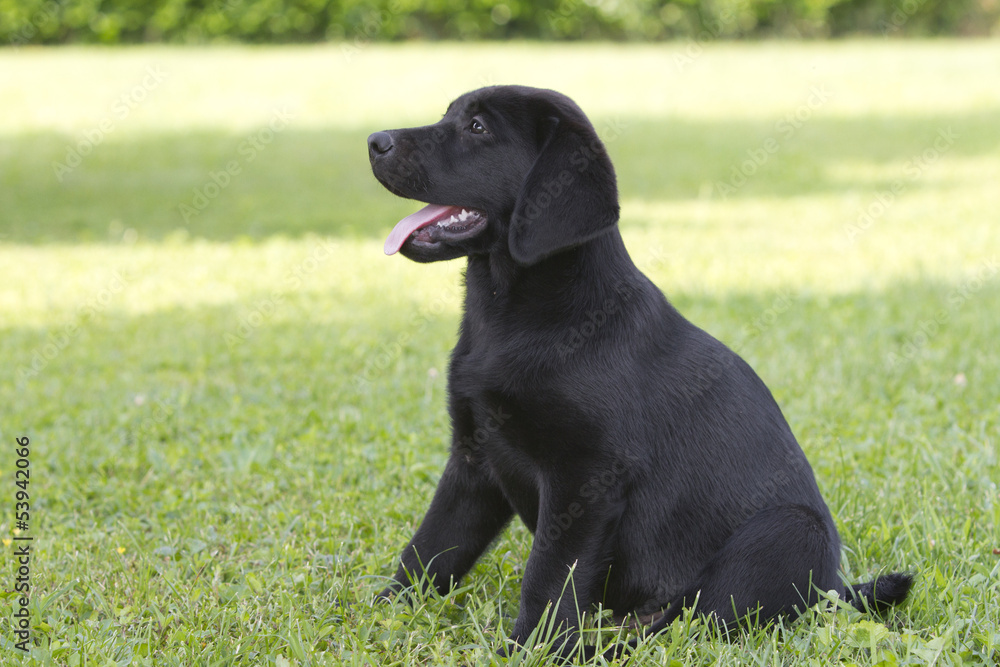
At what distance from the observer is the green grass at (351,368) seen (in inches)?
98.6

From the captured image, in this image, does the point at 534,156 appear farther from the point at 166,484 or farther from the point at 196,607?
the point at 166,484

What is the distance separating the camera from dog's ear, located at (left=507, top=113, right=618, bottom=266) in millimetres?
2270

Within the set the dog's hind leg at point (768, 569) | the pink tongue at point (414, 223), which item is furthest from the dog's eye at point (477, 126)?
the dog's hind leg at point (768, 569)

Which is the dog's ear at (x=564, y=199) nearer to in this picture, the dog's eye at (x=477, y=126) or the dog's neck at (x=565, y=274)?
the dog's neck at (x=565, y=274)

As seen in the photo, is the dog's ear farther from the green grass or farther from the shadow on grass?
the shadow on grass

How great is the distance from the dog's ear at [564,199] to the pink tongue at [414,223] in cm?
27

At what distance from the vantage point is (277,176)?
11.5 m

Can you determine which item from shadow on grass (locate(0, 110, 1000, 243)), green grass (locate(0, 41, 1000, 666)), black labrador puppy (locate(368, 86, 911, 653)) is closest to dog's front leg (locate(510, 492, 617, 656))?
black labrador puppy (locate(368, 86, 911, 653))

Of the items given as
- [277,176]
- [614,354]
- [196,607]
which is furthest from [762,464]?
[277,176]

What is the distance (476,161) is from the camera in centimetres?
249

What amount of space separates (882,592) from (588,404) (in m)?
0.95

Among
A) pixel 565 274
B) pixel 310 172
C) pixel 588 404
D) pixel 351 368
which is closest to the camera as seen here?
pixel 588 404

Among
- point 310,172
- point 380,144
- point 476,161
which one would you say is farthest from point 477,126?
point 310,172

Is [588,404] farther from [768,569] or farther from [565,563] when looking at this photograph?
[768,569]
